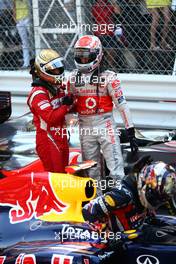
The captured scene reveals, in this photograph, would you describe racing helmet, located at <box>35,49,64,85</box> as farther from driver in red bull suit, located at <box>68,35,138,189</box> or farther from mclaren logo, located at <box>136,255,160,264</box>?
mclaren logo, located at <box>136,255,160,264</box>

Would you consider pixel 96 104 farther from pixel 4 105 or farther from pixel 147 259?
pixel 147 259

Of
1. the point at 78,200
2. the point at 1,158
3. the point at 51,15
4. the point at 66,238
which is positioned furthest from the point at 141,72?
the point at 66,238

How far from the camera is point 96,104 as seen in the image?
448 cm

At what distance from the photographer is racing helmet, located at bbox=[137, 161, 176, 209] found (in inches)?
113

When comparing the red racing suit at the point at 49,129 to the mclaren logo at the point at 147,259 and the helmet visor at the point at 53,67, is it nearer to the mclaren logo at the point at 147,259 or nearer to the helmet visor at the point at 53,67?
the helmet visor at the point at 53,67

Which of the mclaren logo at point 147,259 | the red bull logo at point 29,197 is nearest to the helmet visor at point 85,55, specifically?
the red bull logo at point 29,197

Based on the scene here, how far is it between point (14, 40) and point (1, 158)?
76.2 inches

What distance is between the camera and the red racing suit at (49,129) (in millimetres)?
4395

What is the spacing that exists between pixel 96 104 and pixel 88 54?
37 centimetres

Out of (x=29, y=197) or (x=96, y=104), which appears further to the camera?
(x=96, y=104)

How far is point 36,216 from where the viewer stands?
11.6ft

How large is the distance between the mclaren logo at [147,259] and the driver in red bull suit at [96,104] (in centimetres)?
144

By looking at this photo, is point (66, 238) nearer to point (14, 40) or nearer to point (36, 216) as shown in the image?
point (36, 216)

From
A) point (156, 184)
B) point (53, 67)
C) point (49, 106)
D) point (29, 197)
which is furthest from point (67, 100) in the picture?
point (156, 184)
